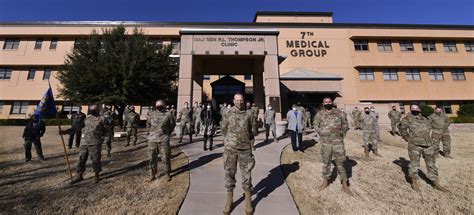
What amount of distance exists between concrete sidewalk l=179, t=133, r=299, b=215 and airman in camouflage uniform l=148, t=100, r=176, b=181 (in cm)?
96

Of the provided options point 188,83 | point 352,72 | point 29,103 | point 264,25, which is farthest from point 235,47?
point 29,103

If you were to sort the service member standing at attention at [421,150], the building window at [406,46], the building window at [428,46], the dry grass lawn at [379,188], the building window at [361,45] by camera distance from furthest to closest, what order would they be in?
1. the building window at [428,46]
2. the building window at [406,46]
3. the building window at [361,45]
4. the service member standing at attention at [421,150]
5. the dry grass lawn at [379,188]

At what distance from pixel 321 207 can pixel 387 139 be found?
1116 centimetres

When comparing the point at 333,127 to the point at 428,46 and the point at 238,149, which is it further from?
the point at 428,46

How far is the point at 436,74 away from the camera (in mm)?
27078

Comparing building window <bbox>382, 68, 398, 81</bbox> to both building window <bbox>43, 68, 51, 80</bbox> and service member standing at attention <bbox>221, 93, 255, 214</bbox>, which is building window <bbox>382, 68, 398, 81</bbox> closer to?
service member standing at attention <bbox>221, 93, 255, 214</bbox>

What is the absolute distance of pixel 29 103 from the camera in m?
25.3

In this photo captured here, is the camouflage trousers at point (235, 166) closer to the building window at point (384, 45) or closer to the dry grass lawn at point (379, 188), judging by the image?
the dry grass lawn at point (379, 188)

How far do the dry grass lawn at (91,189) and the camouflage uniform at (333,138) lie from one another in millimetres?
3748

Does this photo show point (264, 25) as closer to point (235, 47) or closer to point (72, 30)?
point (235, 47)

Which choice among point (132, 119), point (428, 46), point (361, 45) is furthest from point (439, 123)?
point (428, 46)

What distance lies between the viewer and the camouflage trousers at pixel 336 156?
5.19 meters

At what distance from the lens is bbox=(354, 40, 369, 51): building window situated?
27.5 metres

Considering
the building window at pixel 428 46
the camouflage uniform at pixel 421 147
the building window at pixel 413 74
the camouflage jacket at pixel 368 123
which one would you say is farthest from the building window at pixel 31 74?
the building window at pixel 428 46
